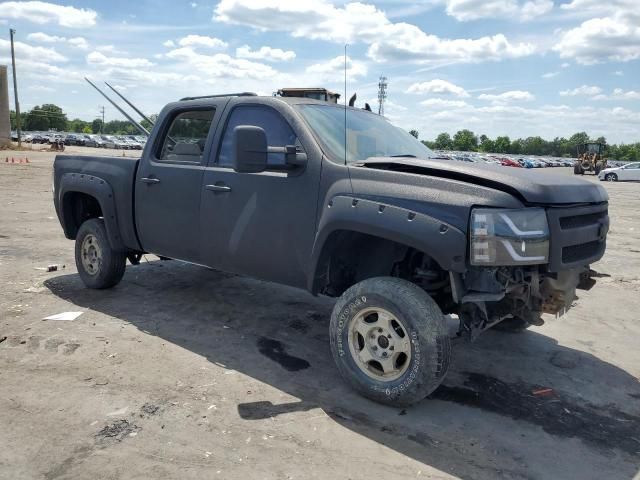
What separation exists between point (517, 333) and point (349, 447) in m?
2.66

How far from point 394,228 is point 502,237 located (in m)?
0.63

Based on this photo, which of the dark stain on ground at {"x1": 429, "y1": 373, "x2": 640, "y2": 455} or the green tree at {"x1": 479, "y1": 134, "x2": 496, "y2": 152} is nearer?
the dark stain on ground at {"x1": 429, "y1": 373, "x2": 640, "y2": 455}

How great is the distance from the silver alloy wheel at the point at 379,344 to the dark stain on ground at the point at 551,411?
470 mm

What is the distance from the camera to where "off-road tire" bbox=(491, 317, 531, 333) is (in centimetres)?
497

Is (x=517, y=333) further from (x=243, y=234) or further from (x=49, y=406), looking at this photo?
(x=49, y=406)

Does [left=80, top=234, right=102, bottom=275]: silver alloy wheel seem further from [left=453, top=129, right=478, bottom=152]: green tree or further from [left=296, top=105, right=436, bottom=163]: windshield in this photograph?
[left=453, top=129, right=478, bottom=152]: green tree

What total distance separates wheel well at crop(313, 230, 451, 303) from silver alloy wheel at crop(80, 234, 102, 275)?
3.02 metres

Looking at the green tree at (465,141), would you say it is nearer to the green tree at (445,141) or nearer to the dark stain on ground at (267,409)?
the green tree at (445,141)

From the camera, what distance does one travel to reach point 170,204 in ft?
16.3

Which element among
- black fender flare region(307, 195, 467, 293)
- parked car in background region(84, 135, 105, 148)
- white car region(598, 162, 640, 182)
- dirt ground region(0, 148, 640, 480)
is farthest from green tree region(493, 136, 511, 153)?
black fender flare region(307, 195, 467, 293)

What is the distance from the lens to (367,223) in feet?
11.4

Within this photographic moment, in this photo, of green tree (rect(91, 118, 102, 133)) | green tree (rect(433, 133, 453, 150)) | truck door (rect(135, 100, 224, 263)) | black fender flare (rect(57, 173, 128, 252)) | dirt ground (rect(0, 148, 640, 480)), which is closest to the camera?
dirt ground (rect(0, 148, 640, 480))

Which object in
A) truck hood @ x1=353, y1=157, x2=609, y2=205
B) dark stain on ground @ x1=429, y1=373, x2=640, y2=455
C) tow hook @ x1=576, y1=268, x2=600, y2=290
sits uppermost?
truck hood @ x1=353, y1=157, x2=609, y2=205

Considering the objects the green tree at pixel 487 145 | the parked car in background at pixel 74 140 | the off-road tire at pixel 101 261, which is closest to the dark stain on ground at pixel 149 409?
the off-road tire at pixel 101 261
